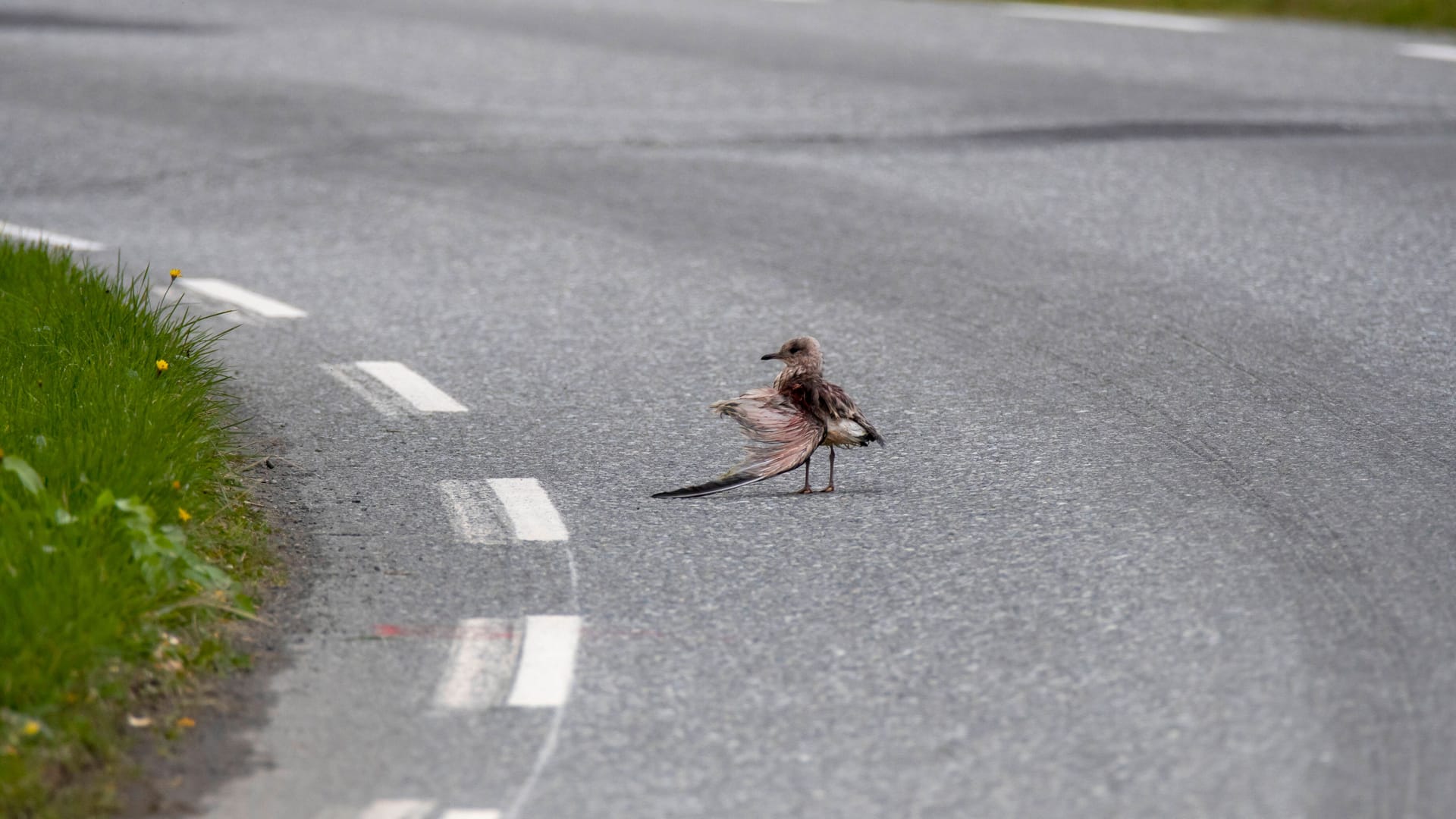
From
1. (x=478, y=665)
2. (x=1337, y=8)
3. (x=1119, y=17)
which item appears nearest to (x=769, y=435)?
(x=478, y=665)

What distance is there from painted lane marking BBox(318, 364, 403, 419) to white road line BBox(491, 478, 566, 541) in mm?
924

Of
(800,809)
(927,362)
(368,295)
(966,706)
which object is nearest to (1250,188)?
(927,362)

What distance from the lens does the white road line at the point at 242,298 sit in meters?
7.89

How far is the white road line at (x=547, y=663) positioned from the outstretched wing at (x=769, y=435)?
3.52 ft

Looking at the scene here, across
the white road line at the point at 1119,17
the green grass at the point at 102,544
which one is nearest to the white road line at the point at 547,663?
the green grass at the point at 102,544

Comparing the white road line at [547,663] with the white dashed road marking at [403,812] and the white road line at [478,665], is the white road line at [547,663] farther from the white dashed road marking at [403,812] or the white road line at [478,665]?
the white dashed road marking at [403,812]

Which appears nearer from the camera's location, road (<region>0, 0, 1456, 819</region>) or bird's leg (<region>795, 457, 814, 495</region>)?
road (<region>0, 0, 1456, 819</region>)

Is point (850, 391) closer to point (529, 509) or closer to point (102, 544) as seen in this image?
point (529, 509)

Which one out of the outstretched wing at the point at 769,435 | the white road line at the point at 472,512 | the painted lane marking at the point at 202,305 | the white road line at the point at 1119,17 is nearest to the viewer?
the white road line at the point at 472,512

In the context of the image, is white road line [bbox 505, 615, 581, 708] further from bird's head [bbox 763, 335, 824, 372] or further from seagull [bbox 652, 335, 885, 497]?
bird's head [bbox 763, 335, 824, 372]

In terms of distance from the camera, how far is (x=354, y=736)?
3.99 meters

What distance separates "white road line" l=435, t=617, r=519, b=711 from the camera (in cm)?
416

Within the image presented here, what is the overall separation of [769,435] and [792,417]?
0.31 ft

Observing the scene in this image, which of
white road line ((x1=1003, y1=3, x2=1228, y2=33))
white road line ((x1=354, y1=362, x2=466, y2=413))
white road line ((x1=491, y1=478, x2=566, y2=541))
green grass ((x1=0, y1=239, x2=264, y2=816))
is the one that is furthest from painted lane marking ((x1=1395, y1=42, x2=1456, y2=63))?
green grass ((x1=0, y1=239, x2=264, y2=816))
